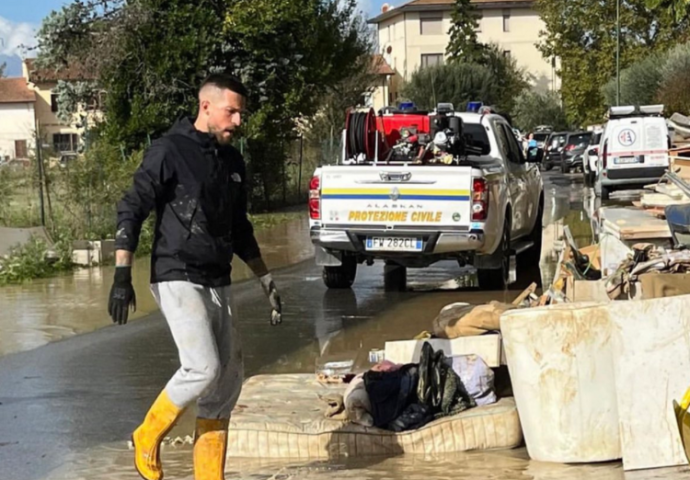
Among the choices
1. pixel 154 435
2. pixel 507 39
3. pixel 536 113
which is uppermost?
pixel 507 39

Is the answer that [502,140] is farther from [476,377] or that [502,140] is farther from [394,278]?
[476,377]

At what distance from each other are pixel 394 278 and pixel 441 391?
303 inches

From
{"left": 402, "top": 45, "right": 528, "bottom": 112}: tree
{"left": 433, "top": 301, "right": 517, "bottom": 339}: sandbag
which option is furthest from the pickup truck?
{"left": 402, "top": 45, "right": 528, "bottom": 112}: tree

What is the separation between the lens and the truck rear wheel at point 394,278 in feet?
43.8

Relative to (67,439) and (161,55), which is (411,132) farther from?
(161,55)

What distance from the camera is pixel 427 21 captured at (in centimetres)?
8838

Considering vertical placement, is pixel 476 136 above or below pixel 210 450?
above

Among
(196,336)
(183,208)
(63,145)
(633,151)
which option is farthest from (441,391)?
(633,151)

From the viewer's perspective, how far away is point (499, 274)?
1276cm

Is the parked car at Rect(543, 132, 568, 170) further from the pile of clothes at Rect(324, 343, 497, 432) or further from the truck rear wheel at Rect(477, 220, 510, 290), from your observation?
the pile of clothes at Rect(324, 343, 497, 432)

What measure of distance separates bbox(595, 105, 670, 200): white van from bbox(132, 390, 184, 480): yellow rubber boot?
2302cm

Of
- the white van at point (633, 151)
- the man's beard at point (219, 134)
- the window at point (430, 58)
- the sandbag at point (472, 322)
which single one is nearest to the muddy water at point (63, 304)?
the sandbag at point (472, 322)

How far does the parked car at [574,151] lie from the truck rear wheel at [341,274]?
33.7 m

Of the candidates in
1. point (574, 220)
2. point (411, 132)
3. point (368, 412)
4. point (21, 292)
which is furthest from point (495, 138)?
point (574, 220)
